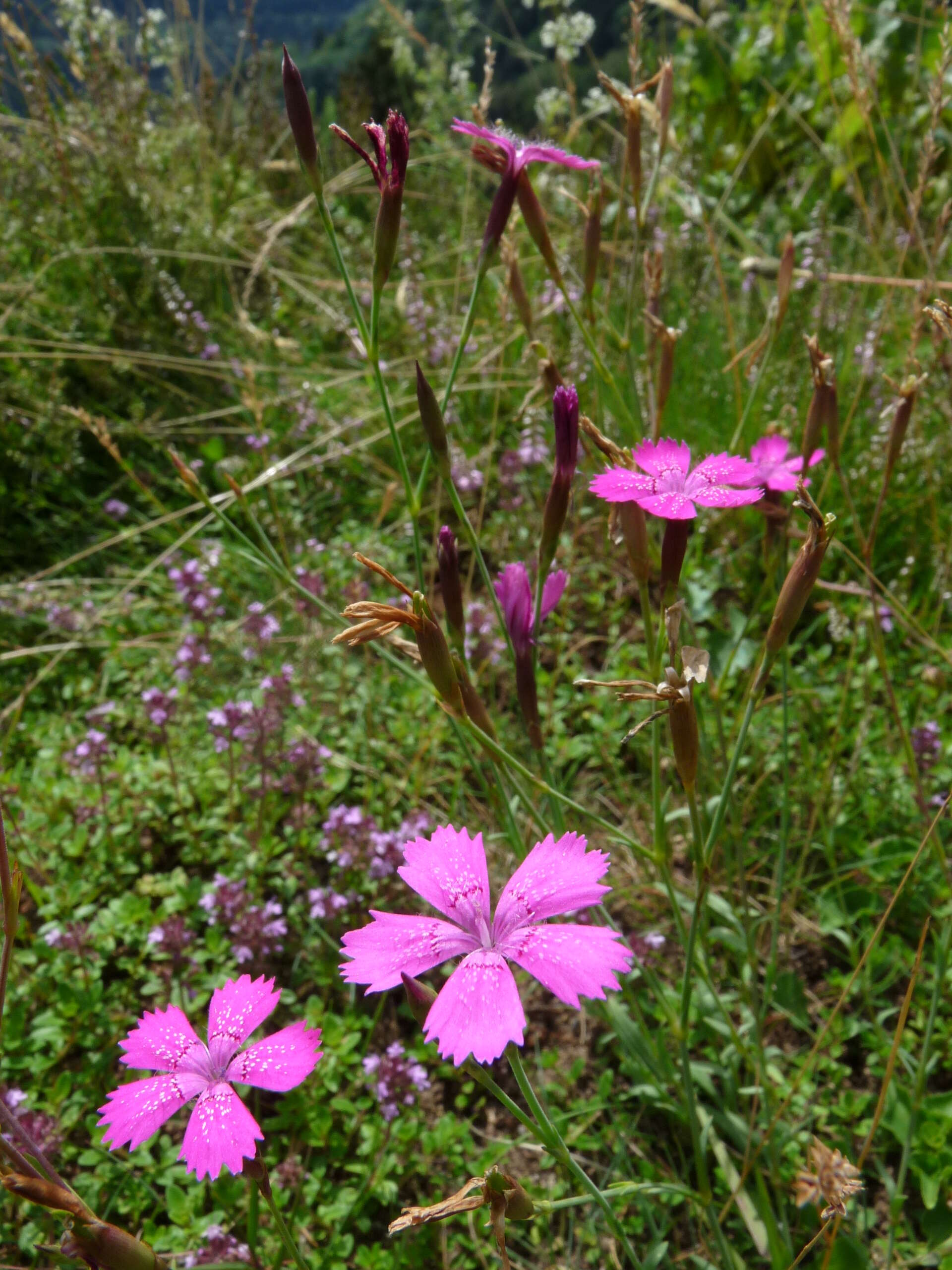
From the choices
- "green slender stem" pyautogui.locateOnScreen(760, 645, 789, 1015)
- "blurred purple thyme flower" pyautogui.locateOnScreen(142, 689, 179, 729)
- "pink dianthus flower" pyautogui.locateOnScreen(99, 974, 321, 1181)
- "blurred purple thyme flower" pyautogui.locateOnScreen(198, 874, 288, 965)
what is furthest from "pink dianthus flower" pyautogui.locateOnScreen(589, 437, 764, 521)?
"blurred purple thyme flower" pyautogui.locateOnScreen(142, 689, 179, 729)

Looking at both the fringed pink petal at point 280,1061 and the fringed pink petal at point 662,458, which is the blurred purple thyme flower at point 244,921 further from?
the fringed pink petal at point 662,458

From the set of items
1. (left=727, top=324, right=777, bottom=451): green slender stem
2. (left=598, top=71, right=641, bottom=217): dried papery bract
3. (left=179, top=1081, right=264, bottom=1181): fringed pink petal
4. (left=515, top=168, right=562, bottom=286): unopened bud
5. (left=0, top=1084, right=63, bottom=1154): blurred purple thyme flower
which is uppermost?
(left=598, top=71, right=641, bottom=217): dried papery bract

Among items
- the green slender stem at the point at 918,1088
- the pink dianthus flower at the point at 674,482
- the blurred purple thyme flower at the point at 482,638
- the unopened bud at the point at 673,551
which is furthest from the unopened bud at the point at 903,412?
the blurred purple thyme flower at the point at 482,638

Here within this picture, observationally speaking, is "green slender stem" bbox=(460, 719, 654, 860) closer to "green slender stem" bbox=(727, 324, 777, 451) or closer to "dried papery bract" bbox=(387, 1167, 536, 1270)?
"dried papery bract" bbox=(387, 1167, 536, 1270)

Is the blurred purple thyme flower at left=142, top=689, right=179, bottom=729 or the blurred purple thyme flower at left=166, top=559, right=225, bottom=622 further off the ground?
the blurred purple thyme flower at left=166, top=559, right=225, bottom=622

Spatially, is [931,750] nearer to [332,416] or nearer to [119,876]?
[119,876]

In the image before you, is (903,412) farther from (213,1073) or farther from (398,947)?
(213,1073)

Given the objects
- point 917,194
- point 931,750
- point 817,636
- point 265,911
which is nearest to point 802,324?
point 817,636
